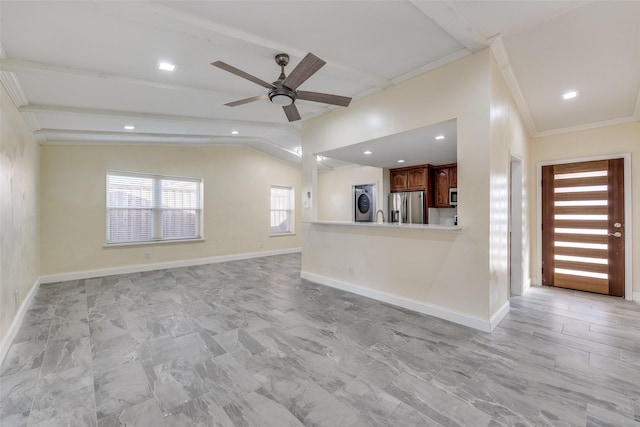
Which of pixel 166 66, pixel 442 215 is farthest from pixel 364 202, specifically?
pixel 166 66

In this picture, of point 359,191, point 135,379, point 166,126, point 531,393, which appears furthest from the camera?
point 359,191

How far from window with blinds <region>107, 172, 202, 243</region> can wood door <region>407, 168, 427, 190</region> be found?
506cm

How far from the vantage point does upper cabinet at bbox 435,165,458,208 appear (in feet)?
20.4

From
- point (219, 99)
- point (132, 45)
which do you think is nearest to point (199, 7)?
point (132, 45)

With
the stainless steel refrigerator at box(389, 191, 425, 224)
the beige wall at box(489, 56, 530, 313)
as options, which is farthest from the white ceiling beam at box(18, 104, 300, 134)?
the beige wall at box(489, 56, 530, 313)

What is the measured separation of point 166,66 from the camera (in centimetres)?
288

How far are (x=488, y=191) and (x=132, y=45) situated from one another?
11.9ft

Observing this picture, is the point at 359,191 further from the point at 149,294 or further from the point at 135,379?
the point at 135,379

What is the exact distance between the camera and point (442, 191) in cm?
634

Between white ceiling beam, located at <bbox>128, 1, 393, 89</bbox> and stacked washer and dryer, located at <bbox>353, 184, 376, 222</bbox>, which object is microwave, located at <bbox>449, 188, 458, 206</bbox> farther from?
white ceiling beam, located at <bbox>128, 1, 393, 89</bbox>

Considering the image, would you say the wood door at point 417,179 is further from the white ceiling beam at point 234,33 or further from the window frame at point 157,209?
the window frame at point 157,209

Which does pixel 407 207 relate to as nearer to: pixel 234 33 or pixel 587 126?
pixel 587 126

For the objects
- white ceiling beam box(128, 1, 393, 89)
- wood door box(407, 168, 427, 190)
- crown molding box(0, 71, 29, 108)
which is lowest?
wood door box(407, 168, 427, 190)

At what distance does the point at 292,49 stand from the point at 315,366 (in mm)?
2864
